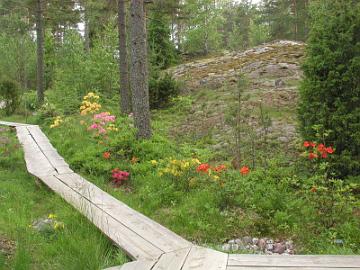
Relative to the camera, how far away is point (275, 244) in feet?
14.5

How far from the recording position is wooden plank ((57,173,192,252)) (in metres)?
3.89

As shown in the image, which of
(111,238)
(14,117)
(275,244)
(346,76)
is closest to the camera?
(111,238)

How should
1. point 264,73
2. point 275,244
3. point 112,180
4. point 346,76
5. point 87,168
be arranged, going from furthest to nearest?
point 264,73, point 87,168, point 112,180, point 346,76, point 275,244

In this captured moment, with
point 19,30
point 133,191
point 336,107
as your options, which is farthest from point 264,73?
point 19,30

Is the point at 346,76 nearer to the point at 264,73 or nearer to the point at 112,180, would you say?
the point at 112,180

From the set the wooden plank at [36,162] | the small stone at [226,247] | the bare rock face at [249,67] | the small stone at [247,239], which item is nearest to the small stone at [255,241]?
the small stone at [247,239]

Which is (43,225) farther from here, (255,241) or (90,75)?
(90,75)

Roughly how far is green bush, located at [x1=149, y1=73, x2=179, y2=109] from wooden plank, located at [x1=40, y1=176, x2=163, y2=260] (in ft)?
28.5

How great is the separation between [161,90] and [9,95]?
849 cm

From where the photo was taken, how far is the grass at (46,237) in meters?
3.56

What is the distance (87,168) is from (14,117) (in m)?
11.9

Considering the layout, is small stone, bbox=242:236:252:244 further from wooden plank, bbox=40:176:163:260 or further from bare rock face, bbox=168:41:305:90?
bare rock face, bbox=168:41:305:90

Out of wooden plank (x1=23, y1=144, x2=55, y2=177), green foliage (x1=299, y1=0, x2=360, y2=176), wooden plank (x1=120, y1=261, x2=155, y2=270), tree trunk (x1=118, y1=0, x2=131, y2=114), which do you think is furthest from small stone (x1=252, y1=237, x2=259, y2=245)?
tree trunk (x1=118, y1=0, x2=131, y2=114)

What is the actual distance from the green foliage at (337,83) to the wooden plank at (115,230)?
11.3 feet
